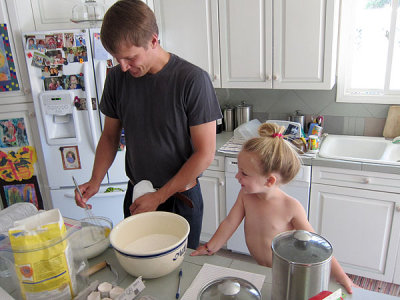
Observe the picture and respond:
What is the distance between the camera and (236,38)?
239 centimetres

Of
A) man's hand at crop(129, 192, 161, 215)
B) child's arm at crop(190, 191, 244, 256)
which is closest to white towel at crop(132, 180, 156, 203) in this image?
man's hand at crop(129, 192, 161, 215)

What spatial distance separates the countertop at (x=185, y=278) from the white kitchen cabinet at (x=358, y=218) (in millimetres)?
1279

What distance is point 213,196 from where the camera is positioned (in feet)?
8.38

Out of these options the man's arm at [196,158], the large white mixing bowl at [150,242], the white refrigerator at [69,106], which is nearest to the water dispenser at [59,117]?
the white refrigerator at [69,106]

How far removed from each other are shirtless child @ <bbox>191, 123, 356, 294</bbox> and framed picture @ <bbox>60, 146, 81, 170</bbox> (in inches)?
61.7

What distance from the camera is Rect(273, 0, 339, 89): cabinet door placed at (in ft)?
6.94

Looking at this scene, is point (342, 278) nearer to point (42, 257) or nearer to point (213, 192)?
point (42, 257)

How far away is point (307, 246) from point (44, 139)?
7.32 ft

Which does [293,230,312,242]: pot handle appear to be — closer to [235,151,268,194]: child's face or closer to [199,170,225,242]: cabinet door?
[235,151,268,194]: child's face

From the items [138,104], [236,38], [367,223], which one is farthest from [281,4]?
[367,223]

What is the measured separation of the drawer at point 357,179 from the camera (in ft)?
6.51

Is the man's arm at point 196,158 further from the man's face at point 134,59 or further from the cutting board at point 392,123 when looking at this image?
the cutting board at point 392,123

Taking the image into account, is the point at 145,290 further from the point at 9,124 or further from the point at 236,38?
the point at 9,124

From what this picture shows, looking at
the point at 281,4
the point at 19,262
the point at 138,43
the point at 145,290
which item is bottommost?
the point at 145,290
